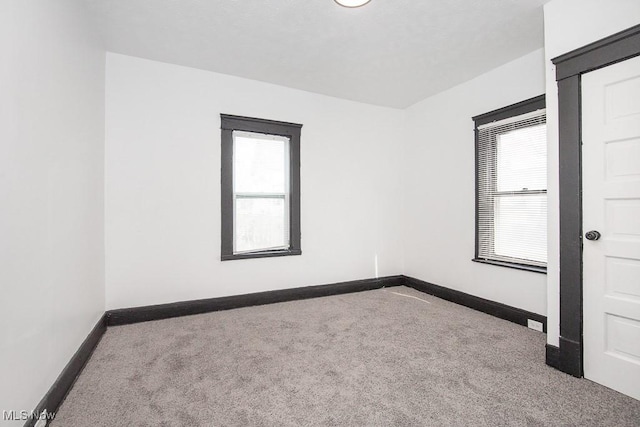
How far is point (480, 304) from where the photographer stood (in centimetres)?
Answer: 339

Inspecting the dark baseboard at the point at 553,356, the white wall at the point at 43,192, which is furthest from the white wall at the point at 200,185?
the dark baseboard at the point at 553,356

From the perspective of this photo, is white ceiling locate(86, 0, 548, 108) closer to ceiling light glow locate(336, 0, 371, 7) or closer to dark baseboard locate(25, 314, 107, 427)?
ceiling light glow locate(336, 0, 371, 7)

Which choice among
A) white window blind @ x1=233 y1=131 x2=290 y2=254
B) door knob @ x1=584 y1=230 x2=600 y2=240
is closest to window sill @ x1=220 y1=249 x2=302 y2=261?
white window blind @ x1=233 y1=131 x2=290 y2=254

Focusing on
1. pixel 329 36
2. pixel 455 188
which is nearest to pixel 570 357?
pixel 455 188

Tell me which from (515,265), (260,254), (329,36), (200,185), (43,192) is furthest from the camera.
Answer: (260,254)

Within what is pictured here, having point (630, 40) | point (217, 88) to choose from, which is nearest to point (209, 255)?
A: point (217, 88)

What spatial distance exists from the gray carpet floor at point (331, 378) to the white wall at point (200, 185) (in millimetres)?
563

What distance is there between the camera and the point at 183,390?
6.17 feet

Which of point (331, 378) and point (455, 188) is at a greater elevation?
point (455, 188)

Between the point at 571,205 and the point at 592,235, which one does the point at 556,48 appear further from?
the point at 592,235

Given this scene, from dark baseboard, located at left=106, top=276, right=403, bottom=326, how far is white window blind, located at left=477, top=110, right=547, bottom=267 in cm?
154

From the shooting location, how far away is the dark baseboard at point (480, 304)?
2938mm

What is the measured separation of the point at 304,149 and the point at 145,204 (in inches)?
77.2

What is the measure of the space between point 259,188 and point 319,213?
865 mm
